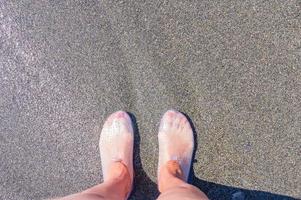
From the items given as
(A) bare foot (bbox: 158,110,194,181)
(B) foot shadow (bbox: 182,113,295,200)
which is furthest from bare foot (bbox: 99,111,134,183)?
(B) foot shadow (bbox: 182,113,295,200)

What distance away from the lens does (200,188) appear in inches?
71.2

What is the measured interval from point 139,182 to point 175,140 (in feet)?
0.88

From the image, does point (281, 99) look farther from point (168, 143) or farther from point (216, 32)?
point (168, 143)

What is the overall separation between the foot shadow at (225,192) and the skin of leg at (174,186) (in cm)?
12

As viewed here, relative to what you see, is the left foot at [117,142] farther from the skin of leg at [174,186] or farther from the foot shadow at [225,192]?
the foot shadow at [225,192]

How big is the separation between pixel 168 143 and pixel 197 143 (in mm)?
138

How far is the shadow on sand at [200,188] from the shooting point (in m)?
1.76

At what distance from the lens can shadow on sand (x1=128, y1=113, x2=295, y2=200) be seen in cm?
176

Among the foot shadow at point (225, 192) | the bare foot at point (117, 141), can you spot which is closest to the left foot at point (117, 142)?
the bare foot at point (117, 141)

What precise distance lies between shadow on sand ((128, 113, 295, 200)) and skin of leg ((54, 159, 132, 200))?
0.09 meters

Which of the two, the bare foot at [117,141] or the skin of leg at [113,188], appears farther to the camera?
the bare foot at [117,141]

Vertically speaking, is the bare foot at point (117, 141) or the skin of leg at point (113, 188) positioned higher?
the bare foot at point (117, 141)

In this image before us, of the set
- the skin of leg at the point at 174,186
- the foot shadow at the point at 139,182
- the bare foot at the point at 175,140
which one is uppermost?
the bare foot at the point at 175,140

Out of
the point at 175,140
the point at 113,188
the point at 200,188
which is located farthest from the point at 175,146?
the point at 113,188
